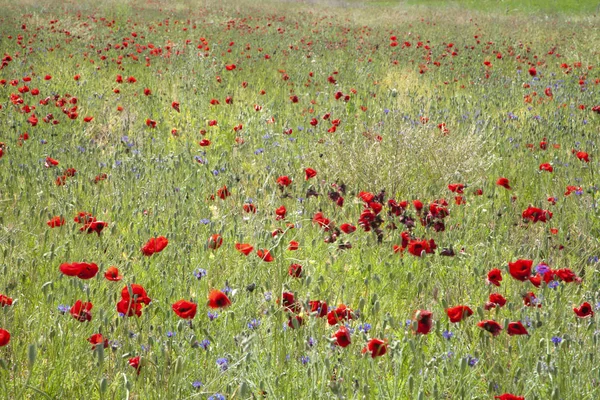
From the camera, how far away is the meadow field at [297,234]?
1.87 m

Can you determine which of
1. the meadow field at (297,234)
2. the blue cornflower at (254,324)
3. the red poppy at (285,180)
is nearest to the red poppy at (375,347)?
the meadow field at (297,234)

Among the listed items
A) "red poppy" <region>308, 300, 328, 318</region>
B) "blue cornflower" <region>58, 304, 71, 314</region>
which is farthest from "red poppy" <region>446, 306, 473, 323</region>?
"blue cornflower" <region>58, 304, 71, 314</region>

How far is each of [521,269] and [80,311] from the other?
52.9 inches

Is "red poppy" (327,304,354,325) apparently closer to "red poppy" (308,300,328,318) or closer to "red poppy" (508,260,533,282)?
"red poppy" (308,300,328,318)

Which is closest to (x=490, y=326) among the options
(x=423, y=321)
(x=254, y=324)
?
(x=423, y=321)

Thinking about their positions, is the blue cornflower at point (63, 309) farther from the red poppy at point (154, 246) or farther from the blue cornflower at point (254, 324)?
the blue cornflower at point (254, 324)

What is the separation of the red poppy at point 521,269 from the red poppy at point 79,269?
1.24 meters

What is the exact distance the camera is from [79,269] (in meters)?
1.68

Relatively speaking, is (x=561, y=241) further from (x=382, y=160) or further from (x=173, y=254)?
(x=173, y=254)

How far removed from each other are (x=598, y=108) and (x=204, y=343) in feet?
12.9

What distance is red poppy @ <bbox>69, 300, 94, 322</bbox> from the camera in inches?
68.4

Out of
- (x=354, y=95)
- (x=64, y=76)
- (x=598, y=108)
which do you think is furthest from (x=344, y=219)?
(x=64, y=76)

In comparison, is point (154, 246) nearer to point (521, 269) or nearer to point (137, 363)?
point (137, 363)

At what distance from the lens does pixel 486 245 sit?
312cm
